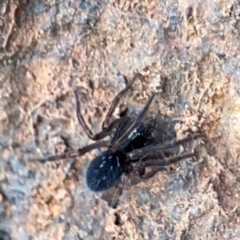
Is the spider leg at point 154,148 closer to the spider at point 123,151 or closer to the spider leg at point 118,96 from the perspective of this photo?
the spider at point 123,151

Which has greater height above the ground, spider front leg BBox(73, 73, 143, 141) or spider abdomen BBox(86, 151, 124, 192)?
spider front leg BBox(73, 73, 143, 141)

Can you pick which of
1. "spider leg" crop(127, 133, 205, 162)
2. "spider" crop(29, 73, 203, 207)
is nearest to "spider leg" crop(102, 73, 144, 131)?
"spider" crop(29, 73, 203, 207)

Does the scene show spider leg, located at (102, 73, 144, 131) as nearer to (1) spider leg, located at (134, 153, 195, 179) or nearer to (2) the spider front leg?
(2) the spider front leg

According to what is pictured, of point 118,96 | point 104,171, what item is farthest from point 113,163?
point 118,96

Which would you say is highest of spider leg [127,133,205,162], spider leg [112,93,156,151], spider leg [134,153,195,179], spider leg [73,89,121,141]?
spider leg [73,89,121,141]

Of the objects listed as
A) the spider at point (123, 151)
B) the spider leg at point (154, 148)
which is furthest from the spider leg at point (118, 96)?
the spider leg at point (154, 148)
